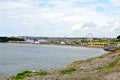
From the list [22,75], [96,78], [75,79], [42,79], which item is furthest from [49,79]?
Answer: [22,75]

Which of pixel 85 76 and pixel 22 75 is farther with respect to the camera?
pixel 22 75

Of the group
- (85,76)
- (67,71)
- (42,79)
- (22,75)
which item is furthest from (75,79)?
A: (22,75)

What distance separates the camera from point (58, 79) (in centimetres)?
2506

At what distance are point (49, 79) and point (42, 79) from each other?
1.98 feet

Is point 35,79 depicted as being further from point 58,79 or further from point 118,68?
point 118,68

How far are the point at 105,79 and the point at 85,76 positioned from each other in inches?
127

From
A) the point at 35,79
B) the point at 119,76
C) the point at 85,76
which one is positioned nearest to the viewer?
the point at 119,76

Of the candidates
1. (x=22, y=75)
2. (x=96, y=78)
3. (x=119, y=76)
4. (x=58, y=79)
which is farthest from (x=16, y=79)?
(x=119, y=76)

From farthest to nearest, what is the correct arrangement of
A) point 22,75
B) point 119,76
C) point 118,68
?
point 22,75 → point 118,68 → point 119,76

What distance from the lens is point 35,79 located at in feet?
87.0

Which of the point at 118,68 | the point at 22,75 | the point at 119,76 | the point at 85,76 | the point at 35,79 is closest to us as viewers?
the point at 119,76

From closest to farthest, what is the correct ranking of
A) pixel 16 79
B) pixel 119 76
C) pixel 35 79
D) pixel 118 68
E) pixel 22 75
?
pixel 119 76 < pixel 118 68 < pixel 35 79 < pixel 16 79 < pixel 22 75

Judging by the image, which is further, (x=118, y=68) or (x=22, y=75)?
(x=22, y=75)

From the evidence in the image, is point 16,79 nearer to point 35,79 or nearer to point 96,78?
point 35,79
